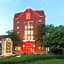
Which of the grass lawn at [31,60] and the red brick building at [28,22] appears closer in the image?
the grass lawn at [31,60]

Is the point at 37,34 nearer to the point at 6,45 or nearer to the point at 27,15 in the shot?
the point at 27,15

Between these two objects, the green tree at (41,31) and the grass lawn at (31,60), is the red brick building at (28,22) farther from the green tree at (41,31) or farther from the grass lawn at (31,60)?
the grass lawn at (31,60)

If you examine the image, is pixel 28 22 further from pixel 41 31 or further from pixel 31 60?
pixel 31 60

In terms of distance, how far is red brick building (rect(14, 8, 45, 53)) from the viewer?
82188 mm

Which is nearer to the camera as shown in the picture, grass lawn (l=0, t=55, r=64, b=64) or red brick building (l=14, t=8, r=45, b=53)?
grass lawn (l=0, t=55, r=64, b=64)

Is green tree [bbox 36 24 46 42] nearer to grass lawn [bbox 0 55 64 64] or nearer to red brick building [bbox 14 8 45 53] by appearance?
red brick building [bbox 14 8 45 53]

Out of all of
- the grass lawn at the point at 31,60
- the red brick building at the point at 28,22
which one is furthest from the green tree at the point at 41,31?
the grass lawn at the point at 31,60

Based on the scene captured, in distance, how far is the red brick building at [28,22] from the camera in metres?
82.2

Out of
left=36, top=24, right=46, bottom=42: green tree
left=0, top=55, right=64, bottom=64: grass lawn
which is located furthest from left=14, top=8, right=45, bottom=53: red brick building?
left=0, top=55, right=64, bottom=64: grass lawn

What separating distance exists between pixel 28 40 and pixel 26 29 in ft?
17.4

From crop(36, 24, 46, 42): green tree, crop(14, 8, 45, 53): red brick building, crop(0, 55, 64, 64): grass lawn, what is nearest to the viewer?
Result: crop(0, 55, 64, 64): grass lawn

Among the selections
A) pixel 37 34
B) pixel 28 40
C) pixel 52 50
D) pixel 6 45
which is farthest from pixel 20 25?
pixel 6 45

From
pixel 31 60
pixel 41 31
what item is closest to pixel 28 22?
pixel 41 31

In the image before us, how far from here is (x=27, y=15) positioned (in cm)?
8500
